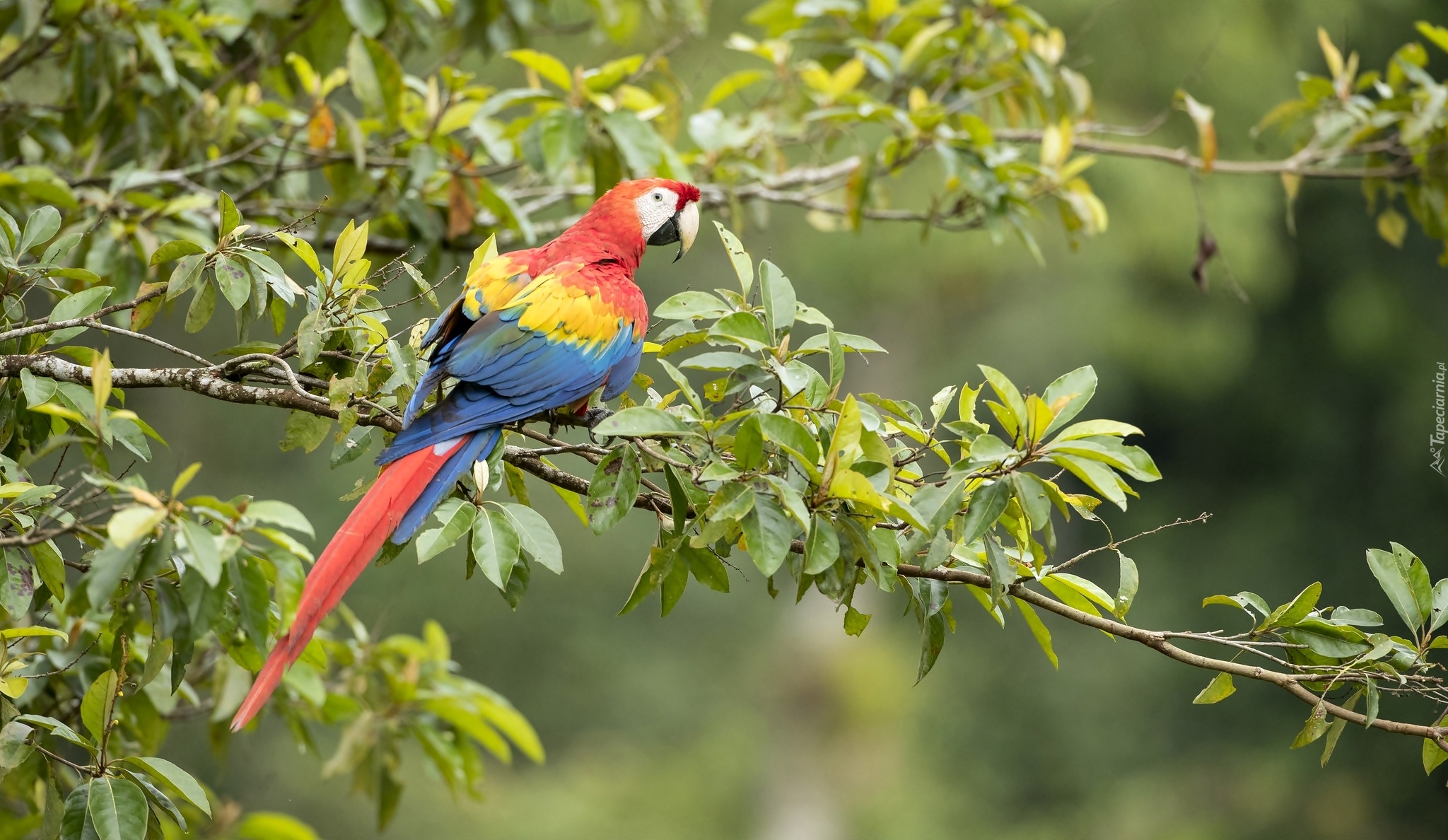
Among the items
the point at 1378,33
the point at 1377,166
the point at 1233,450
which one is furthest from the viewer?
the point at 1233,450

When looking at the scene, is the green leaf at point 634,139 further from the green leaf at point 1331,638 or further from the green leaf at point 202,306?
the green leaf at point 1331,638

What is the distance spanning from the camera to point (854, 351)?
1.52 m

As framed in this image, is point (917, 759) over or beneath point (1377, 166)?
beneath

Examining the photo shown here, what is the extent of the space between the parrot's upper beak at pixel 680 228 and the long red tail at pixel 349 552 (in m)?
0.88

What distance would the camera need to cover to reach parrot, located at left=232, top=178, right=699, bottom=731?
147 centimetres

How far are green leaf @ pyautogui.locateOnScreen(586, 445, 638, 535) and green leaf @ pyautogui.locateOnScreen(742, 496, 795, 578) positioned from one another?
0.17 m

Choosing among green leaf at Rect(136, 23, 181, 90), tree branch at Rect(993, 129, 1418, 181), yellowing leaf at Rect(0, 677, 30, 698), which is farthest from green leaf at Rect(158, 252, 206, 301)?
tree branch at Rect(993, 129, 1418, 181)

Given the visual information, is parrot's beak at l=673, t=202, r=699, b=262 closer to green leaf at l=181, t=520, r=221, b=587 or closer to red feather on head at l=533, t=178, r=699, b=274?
red feather on head at l=533, t=178, r=699, b=274

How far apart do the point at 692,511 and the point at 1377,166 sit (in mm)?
2523

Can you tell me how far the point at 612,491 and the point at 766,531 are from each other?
8.7 inches

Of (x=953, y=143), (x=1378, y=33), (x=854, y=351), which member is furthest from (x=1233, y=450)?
(x=854, y=351)

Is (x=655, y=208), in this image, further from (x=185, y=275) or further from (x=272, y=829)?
(x=272, y=829)

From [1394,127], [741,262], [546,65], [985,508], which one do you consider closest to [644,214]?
[546,65]

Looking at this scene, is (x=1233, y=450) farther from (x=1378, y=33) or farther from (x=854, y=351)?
(x=854, y=351)
